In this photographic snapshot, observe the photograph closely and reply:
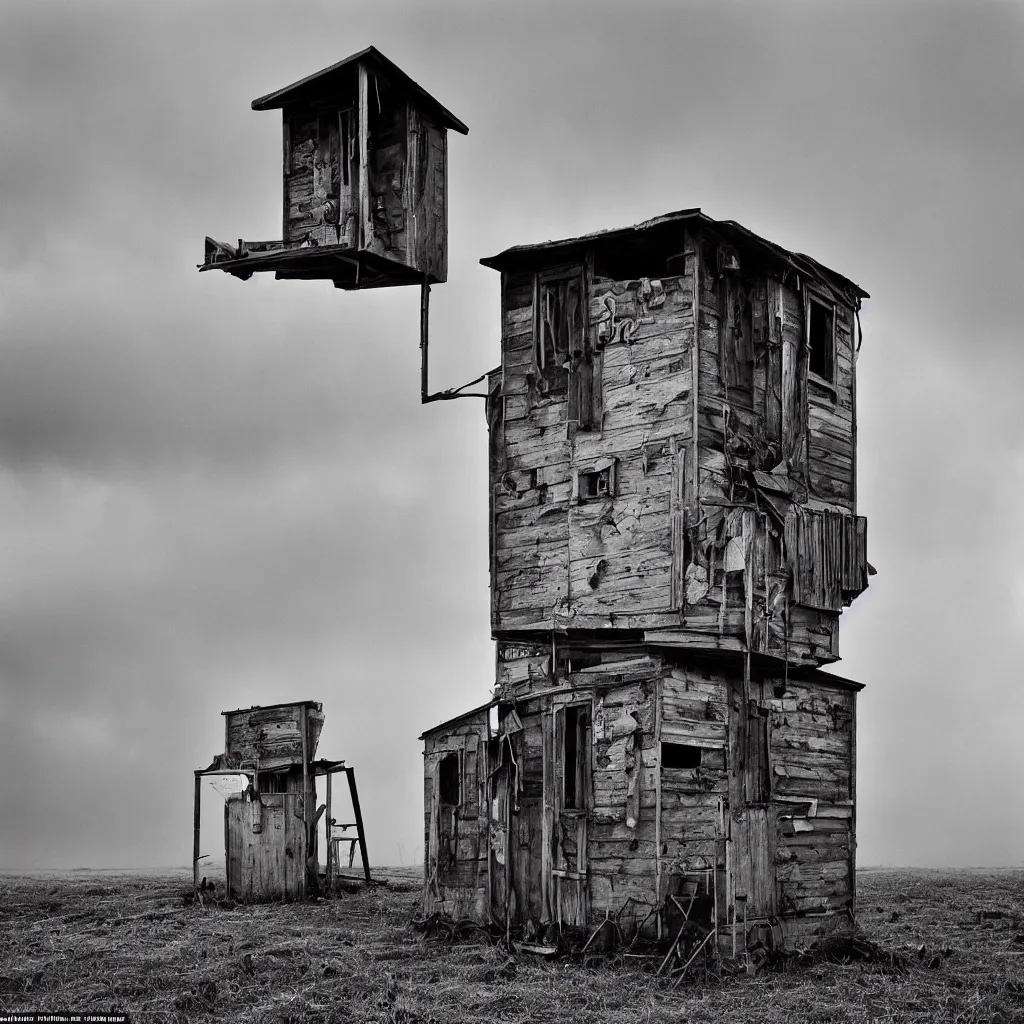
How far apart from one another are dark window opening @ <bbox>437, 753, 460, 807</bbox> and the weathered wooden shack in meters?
0.05

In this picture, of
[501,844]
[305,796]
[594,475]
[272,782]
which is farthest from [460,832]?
[272,782]

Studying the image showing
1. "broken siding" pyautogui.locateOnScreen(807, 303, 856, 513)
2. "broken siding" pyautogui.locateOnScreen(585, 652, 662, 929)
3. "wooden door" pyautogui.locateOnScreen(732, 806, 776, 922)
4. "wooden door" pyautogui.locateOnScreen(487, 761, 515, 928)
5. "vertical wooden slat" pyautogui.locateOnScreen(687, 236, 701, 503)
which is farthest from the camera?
"broken siding" pyautogui.locateOnScreen(807, 303, 856, 513)

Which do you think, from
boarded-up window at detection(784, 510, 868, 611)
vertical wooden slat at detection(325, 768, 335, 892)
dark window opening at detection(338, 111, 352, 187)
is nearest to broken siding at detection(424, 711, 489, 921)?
boarded-up window at detection(784, 510, 868, 611)

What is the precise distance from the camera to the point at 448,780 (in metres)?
28.0

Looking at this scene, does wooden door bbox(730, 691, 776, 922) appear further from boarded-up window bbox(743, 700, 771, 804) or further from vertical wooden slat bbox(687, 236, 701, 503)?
vertical wooden slat bbox(687, 236, 701, 503)

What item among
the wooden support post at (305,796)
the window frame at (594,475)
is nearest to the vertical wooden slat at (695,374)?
the window frame at (594,475)

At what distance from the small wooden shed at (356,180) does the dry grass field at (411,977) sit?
13630mm

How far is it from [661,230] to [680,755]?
32.5ft

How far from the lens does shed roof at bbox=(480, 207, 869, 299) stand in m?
25.6

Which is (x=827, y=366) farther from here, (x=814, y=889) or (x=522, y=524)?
(x=814, y=889)

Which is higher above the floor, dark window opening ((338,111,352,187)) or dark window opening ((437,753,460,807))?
dark window opening ((338,111,352,187))

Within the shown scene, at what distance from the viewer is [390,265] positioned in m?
28.4

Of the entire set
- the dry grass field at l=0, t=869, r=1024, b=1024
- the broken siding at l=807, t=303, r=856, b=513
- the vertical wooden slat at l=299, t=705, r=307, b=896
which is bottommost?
the dry grass field at l=0, t=869, r=1024, b=1024

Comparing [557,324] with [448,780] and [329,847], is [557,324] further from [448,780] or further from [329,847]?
[329,847]
